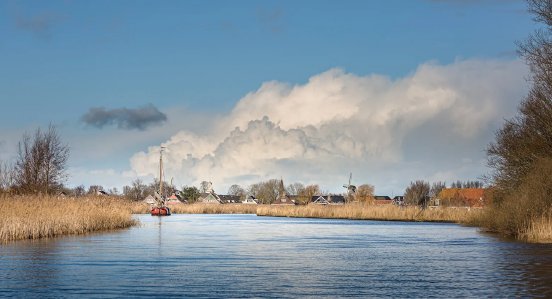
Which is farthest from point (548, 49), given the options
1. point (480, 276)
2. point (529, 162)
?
point (480, 276)

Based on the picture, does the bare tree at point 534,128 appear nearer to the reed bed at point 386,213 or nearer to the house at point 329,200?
the reed bed at point 386,213

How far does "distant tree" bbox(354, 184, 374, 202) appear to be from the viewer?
124m

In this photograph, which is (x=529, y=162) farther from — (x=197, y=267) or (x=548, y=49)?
(x=197, y=267)

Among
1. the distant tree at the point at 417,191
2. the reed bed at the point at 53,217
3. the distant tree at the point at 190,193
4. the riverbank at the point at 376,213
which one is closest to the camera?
the reed bed at the point at 53,217

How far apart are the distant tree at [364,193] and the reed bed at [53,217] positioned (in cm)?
7532

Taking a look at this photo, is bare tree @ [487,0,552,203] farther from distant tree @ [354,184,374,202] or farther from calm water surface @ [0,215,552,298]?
distant tree @ [354,184,374,202]

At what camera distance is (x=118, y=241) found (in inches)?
1491

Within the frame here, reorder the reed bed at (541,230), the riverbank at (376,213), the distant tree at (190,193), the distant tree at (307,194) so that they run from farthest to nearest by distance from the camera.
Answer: the distant tree at (190,193), the distant tree at (307,194), the riverbank at (376,213), the reed bed at (541,230)

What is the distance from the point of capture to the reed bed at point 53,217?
119 ft

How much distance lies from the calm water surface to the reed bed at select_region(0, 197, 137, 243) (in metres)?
1.60

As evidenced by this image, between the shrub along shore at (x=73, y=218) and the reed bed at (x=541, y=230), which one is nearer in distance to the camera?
the reed bed at (x=541, y=230)

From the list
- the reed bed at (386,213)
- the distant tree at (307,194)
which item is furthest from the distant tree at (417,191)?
the reed bed at (386,213)

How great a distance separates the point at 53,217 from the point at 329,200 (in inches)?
5706

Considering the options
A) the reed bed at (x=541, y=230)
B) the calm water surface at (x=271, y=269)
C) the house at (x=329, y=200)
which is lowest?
the calm water surface at (x=271, y=269)
